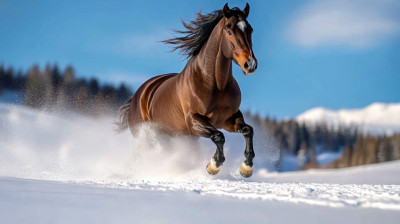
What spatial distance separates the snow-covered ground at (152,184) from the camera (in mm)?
2213

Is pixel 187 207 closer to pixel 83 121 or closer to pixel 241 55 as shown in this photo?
pixel 241 55

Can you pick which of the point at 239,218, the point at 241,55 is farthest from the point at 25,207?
the point at 241,55

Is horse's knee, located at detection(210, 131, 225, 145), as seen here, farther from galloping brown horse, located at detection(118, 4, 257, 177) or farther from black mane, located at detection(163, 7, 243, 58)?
black mane, located at detection(163, 7, 243, 58)

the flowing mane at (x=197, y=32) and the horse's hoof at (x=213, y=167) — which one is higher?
the flowing mane at (x=197, y=32)

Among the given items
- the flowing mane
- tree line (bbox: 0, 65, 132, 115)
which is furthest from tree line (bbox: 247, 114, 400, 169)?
the flowing mane

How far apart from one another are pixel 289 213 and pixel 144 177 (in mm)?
4216

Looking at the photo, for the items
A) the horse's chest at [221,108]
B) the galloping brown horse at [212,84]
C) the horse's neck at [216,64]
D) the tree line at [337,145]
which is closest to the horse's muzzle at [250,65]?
the galloping brown horse at [212,84]

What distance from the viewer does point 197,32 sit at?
6.13 meters

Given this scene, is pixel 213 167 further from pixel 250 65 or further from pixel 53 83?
pixel 53 83

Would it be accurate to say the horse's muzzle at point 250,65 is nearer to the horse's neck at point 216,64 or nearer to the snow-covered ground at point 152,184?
the horse's neck at point 216,64

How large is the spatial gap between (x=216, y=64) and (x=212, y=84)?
0.90 ft

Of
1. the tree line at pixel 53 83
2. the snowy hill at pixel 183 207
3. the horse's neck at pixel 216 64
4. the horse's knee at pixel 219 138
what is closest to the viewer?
the snowy hill at pixel 183 207

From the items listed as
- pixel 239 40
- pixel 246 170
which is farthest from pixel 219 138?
pixel 239 40

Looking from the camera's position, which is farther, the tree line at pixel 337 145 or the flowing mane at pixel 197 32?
the tree line at pixel 337 145
